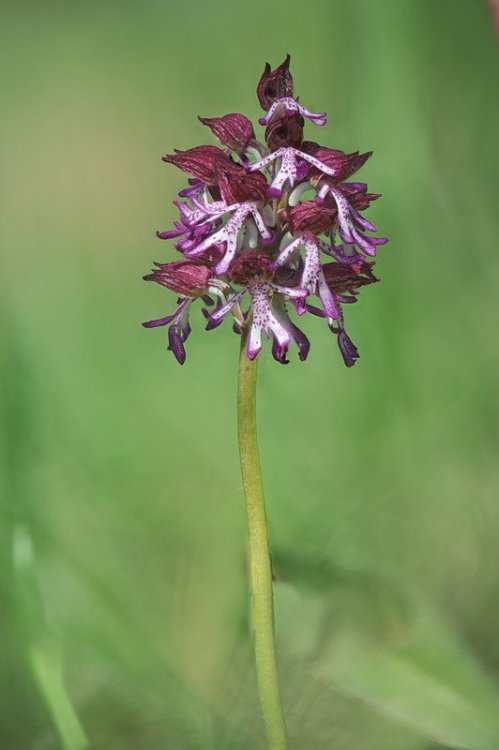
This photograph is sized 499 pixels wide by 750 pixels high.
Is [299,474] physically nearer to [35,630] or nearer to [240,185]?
[35,630]

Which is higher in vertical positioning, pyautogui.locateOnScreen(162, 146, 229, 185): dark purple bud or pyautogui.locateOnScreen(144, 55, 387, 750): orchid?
pyautogui.locateOnScreen(162, 146, 229, 185): dark purple bud

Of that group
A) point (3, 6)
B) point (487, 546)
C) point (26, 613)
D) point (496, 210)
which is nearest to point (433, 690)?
point (487, 546)

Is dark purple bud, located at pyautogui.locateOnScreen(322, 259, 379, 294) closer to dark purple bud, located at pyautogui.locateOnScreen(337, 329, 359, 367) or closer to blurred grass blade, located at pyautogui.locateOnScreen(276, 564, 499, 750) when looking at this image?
dark purple bud, located at pyautogui.locateOnScreen(337, 329, 359, 367)

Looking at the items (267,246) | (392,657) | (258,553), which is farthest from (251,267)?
(392,657)

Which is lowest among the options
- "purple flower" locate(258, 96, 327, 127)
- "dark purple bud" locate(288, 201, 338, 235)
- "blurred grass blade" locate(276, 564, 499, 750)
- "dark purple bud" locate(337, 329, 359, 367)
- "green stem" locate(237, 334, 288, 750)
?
"blurred grass blade" locate(276, 564, 499, 750)

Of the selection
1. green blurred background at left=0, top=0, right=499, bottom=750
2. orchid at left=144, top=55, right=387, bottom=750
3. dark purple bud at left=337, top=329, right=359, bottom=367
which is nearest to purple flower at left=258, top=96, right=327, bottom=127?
orchid at left=144, top=55, right=387, bottom=750

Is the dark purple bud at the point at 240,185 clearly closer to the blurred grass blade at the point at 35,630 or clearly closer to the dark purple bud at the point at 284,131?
the dark purple bud at the point at 284,131

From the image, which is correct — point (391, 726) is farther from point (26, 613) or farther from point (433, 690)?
point (26, 613)

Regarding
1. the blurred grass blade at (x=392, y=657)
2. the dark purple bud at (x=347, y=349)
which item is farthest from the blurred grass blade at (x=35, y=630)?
the dark purple bud at (x=347, y=349)
